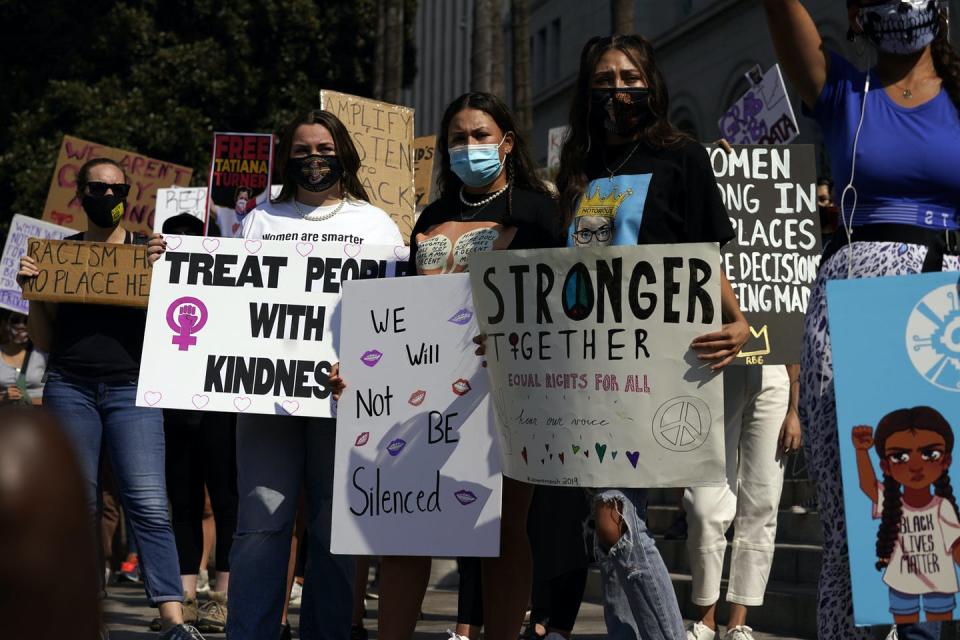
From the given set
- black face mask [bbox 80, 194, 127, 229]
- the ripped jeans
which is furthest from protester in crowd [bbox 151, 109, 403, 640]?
the ripped jeans

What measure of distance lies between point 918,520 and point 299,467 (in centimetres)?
253

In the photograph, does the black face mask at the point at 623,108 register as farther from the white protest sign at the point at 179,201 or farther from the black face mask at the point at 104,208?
the white protest sign at the point at 179,201

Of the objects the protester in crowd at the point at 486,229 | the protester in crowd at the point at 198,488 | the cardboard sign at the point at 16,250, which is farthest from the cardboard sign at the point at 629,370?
the cardboard sign at the point at 16,250

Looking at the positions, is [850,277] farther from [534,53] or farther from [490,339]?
[534,53]

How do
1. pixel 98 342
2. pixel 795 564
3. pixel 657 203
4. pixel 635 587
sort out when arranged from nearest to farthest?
pixel 635 587 < pixel 657 203 < pixel 98 342 < pixel 795 564

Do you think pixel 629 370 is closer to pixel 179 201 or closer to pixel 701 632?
pixel 701 632

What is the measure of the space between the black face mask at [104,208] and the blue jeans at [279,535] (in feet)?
4.96

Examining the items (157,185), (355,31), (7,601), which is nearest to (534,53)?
(355,31)

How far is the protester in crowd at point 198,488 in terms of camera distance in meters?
7.56

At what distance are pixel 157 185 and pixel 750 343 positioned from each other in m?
6.38

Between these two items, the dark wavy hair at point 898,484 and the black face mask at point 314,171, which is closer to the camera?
the dark wavy hair at point 898,484

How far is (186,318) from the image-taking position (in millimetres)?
5531

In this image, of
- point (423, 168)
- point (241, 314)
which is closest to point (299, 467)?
point (241, 314)

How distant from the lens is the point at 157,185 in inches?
462
